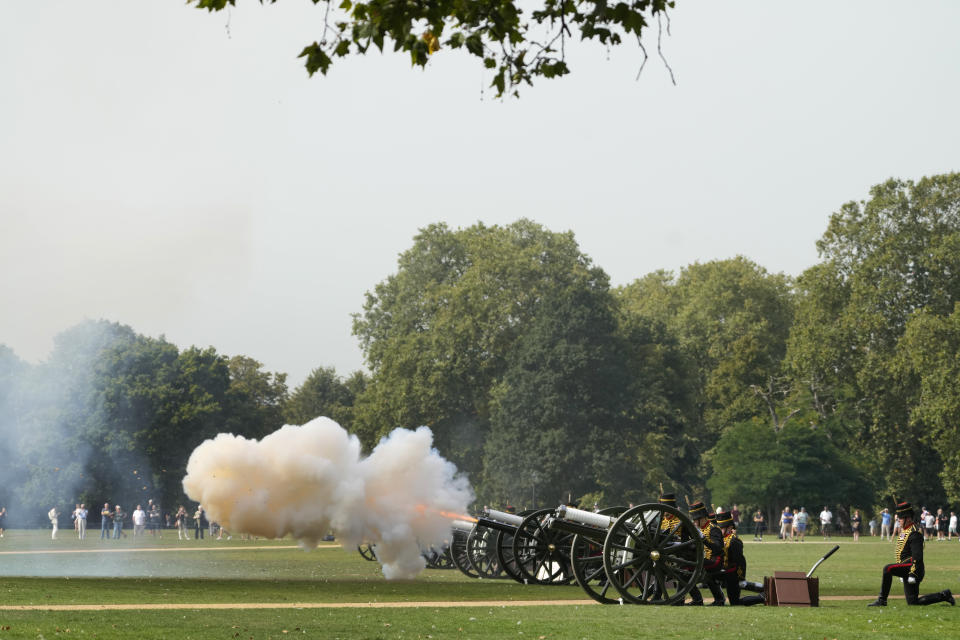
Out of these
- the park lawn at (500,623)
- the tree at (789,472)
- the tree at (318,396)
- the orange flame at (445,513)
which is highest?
the tree at (318,396)

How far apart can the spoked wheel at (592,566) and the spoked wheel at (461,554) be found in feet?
13.4

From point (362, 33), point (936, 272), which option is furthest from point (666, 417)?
point (362, 33)

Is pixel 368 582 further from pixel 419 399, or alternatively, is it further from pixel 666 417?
pixel 666 417

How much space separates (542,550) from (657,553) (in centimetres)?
580

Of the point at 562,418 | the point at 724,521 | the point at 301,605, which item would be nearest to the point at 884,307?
the point at 562,418

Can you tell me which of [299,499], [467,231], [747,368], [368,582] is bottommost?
[368,582]

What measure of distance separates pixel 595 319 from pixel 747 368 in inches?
622

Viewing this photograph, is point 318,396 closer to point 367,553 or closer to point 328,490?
point 367,553

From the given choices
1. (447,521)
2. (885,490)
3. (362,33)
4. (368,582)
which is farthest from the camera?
(885,490)

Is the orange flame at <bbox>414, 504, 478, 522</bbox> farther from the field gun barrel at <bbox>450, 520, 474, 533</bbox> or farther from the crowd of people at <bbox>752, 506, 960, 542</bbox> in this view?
the crowd of people at <bbox>752, 506, 960, 542</bbox>

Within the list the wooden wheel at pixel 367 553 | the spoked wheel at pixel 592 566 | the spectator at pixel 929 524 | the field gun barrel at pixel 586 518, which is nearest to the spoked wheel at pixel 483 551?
the spoked wheel at pixel 592 566

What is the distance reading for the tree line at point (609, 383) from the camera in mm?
70938

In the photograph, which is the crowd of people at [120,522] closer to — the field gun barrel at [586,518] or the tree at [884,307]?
the field gun barrel at [586,518]

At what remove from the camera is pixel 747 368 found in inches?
3543
